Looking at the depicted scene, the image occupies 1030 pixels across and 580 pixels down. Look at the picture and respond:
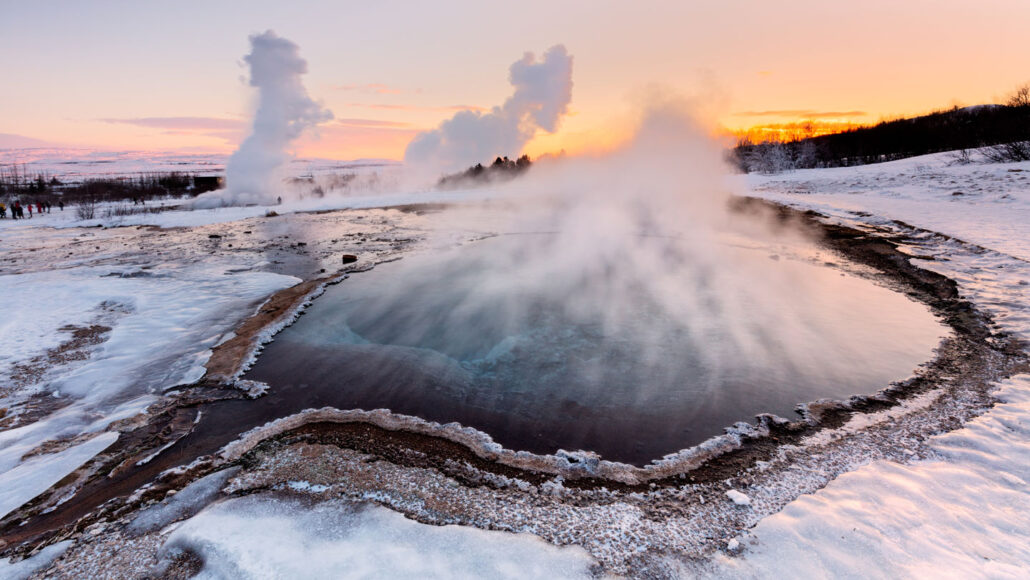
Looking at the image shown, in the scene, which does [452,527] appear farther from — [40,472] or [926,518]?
[40,472]

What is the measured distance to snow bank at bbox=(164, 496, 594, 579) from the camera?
8.57ft

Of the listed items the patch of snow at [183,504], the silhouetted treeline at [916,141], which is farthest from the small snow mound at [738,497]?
the silhouetted treeline at [916,141]

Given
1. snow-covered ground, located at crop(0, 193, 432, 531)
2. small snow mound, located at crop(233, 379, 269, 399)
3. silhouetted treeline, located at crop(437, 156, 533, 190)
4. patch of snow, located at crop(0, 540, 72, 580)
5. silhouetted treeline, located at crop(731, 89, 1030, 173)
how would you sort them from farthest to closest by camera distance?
silhouetted treeline, located at crop(437, 156, 533, 190) → silhouetted treeline, located at crop(731, 89, 1030, 173) → small snow mound, located at crop(233, 379, 269, 399) → snow-covered ground, located at crop(0, 193, 432, 531) → patch of snow, located at crop(0, 540, 72, 580)

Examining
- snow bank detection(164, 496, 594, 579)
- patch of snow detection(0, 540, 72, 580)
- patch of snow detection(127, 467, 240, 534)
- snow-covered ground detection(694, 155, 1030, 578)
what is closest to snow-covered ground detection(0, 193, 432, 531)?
patch of snow detection(0, 540, 72, 580)

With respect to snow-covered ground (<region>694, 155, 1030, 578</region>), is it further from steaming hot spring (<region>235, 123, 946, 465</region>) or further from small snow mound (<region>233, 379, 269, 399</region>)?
small snow mound (<region>233, 379, 269, 399</region>)

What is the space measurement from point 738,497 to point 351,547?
2.74 m

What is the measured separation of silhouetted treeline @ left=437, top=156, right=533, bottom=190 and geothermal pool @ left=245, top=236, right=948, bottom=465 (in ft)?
88.4

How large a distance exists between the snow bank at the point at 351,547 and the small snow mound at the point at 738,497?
4.16ft

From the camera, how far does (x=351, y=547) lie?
2789 millimetres

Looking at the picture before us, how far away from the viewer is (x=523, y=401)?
4.66 metres

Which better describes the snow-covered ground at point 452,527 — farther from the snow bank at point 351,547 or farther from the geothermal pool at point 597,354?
the geothermal pool at point 597,354

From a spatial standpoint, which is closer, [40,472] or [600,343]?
[40,472]

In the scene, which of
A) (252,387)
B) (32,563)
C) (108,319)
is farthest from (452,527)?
(108,319)

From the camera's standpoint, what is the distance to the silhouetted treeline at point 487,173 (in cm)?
3437
